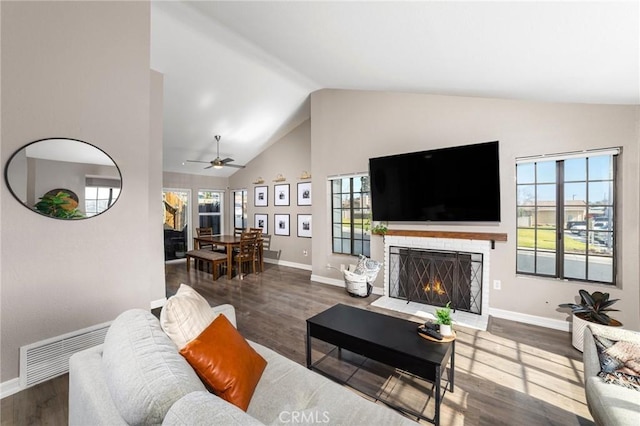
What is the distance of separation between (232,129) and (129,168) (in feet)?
11.5

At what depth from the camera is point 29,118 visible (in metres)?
2.14

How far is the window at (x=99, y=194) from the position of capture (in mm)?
2471

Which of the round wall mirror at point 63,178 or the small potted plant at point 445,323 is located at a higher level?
the round wall mirror at point 63,178

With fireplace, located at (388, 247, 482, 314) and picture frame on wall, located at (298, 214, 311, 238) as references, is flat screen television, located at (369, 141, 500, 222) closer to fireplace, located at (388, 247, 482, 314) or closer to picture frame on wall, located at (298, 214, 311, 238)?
fireplace, located at (388, 247, 482, 314)

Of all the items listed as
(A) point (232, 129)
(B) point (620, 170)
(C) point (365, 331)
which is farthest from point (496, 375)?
(A) point (232, 129)

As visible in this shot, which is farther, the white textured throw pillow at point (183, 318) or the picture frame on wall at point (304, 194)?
the picture frame on wall at point (304, 194)

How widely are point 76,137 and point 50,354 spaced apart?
189 cm

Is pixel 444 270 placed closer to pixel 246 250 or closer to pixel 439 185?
pixel 439 185

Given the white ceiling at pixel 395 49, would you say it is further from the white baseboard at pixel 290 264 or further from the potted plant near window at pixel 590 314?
the white baseboard at pixel 290 264

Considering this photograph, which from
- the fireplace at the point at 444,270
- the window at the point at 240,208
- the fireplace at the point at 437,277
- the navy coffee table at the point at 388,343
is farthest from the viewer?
the window at the point at 240,208

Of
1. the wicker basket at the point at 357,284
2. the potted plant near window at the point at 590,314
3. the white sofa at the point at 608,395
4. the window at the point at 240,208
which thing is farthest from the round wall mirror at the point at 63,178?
the window at the point at 240,208

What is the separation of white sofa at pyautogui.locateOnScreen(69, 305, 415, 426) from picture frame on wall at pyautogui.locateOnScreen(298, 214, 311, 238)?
4.86m

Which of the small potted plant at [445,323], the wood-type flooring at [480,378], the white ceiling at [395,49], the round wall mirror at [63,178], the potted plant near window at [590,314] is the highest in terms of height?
the white ceiling at [395,49]

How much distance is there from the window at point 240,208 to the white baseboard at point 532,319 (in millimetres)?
6594
